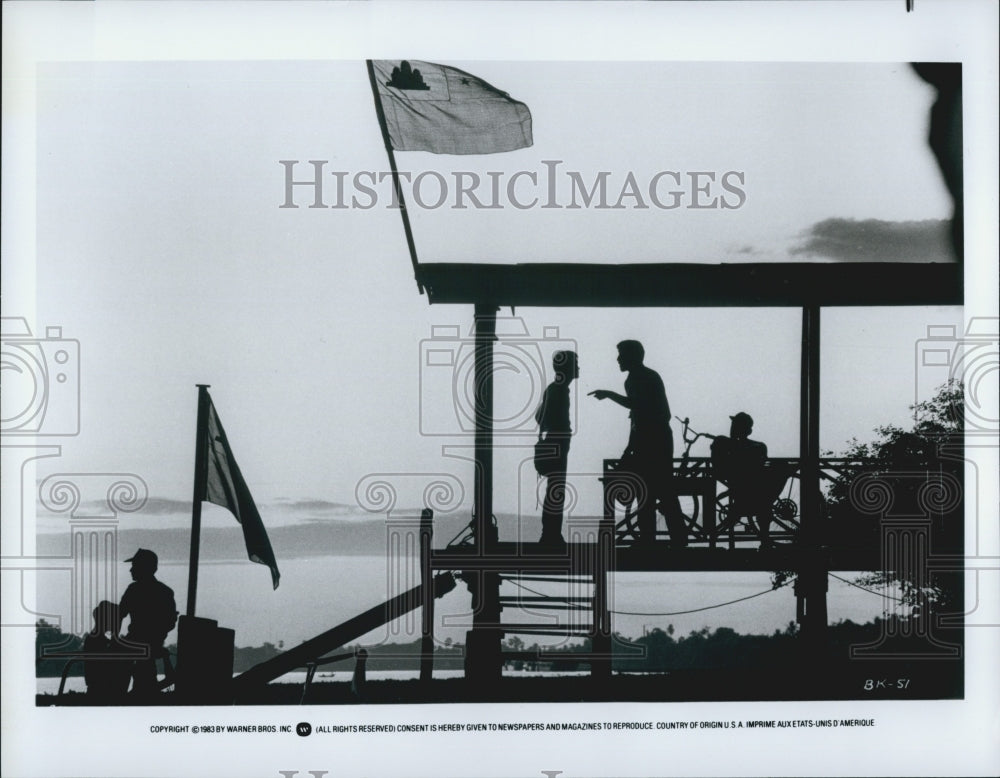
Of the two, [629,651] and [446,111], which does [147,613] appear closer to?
[629,651]

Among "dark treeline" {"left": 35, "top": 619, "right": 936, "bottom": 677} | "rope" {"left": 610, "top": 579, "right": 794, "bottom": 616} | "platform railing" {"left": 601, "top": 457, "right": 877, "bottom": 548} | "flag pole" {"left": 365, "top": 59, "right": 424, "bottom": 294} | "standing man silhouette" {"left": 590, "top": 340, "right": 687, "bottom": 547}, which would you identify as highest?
"flag pole" {"left": 365, "top": 59, "right": 424, "bottom": 294}

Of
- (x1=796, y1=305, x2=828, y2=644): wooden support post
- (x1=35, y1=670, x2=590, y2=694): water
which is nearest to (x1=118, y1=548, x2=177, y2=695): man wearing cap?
(x1=35, y1=670, x2=590, y2=694): water

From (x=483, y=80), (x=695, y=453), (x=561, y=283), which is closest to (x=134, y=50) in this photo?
(x=483, y=80)

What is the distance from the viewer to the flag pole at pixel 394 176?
329cm

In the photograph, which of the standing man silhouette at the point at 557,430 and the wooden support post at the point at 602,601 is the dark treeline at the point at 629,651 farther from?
the standing man silhouette at the point at 557,430

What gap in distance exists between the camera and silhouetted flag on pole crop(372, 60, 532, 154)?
3.29 metres

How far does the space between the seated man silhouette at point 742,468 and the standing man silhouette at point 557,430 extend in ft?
1.59

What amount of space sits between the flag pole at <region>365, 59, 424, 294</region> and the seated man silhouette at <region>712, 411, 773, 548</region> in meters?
1.08

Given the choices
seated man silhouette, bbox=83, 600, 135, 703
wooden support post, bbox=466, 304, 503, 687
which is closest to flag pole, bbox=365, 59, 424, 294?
wooden support post, bbox=466, 304, 503, 687

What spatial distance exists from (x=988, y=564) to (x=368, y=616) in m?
1.95

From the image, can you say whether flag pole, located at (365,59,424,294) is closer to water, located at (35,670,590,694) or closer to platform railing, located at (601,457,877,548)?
platform railing, located at (601,457,877,548)

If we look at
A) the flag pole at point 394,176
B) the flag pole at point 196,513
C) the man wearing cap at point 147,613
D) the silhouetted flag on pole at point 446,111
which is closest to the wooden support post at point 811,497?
the silhouetted flag on pole at point 446,111

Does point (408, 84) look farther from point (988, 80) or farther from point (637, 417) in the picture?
point (988, 80)

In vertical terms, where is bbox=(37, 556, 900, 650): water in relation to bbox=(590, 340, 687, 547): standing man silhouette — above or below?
below
